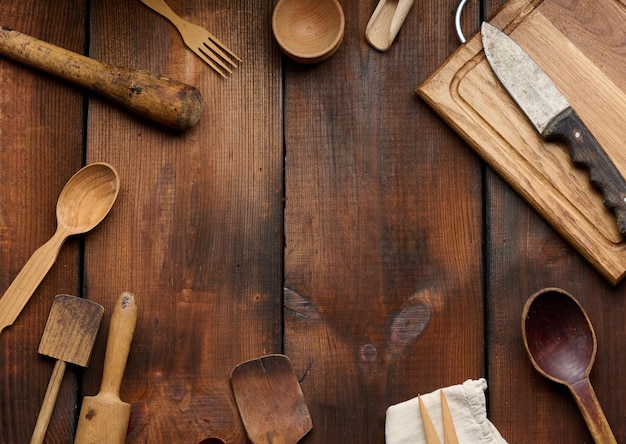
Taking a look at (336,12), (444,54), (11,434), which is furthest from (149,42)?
(11,434)

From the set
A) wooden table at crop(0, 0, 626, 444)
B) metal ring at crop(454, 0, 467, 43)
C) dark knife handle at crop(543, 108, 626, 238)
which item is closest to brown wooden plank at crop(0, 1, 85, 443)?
wooden table at crop(0, 0, 626, 444)

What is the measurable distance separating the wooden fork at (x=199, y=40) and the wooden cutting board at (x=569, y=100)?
0.25 meters

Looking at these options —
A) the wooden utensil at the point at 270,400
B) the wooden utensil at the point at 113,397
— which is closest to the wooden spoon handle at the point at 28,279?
the wooden utensil at the point at 113,397

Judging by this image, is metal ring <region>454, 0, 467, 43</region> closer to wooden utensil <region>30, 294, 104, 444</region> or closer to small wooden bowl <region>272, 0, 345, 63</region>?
small wooden bowl <region>272, 0, 345, 63</region>

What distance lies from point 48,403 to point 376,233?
44cm

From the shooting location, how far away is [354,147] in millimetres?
1044

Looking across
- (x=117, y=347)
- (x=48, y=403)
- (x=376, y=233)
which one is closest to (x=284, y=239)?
(x=376, y=233)

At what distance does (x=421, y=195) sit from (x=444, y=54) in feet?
0.60

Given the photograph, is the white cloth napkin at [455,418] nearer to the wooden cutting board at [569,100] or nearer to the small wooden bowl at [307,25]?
the wooden cutting board at [569,100]

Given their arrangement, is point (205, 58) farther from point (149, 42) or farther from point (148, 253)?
point (148, 253)

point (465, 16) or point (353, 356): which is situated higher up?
point (465, 16)

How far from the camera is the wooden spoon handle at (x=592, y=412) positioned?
963 mm

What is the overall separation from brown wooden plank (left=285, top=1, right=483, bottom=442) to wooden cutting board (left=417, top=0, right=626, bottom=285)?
3 centimetres

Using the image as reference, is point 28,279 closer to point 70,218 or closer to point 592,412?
point 70,218
